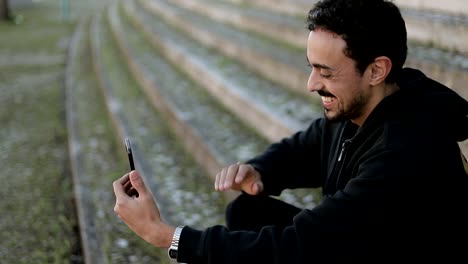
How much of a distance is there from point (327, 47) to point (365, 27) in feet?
0.42

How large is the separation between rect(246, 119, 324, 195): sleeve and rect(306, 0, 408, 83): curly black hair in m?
0.68

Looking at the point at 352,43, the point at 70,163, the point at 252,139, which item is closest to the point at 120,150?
the point at 70,163

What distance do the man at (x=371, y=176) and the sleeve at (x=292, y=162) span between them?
465mm

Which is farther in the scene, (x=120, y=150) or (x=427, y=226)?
(x=120, y=150)

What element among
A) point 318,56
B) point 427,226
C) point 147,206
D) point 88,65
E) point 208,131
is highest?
point 318,56

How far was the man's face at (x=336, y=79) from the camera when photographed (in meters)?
1.79

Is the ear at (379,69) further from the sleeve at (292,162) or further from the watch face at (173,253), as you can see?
the watch face at (173,253)

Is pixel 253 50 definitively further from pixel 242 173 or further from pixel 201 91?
pixel 242 173

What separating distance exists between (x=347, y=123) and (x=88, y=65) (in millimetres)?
8571

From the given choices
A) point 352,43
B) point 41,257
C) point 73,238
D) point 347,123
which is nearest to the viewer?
point 352,43

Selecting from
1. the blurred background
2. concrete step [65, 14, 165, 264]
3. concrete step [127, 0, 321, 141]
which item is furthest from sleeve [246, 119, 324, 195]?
concrete step [127, 0, 321, 141]

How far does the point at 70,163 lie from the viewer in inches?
220

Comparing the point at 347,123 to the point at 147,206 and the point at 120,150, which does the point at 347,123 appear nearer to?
the point at 147,206

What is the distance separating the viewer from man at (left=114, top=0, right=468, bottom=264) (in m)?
1.63
